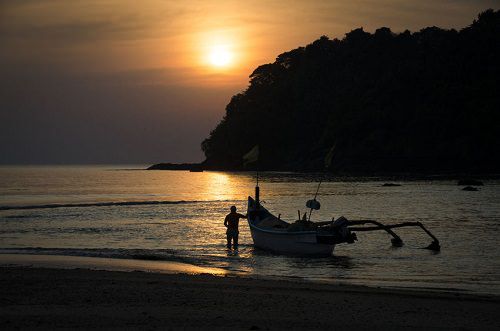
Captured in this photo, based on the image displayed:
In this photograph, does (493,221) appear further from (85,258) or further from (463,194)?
(463,194)

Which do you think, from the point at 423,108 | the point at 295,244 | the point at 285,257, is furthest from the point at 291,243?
the point at 423,108

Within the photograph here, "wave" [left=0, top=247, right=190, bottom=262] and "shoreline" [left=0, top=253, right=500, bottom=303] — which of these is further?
"wave" [left=0, top=247, right=190, bottom=262]

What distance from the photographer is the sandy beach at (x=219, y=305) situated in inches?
504

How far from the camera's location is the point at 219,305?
1456cm

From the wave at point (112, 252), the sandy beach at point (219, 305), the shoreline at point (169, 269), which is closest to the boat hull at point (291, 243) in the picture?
the wave at point (112, 252)

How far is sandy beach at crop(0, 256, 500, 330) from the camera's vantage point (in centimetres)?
1279

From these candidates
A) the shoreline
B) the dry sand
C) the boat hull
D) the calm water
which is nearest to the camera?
the dry sand

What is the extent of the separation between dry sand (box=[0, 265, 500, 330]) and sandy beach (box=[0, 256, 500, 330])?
19mm

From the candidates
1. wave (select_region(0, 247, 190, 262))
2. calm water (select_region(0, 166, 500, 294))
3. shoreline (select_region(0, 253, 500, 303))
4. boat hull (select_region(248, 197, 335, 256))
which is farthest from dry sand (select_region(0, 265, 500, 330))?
boat hull (select_region(248, 197, 335, 256))

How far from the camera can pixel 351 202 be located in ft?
227

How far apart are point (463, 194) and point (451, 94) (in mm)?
80335

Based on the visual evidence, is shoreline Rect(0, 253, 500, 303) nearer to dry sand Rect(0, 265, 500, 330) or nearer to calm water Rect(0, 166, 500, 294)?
dry sand Rect(0, 265, 500, 330)

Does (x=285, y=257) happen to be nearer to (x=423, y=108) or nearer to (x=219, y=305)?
(x=219, y=305)

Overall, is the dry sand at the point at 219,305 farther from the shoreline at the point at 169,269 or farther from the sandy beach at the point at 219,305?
the shoreline at the point at 169,269
